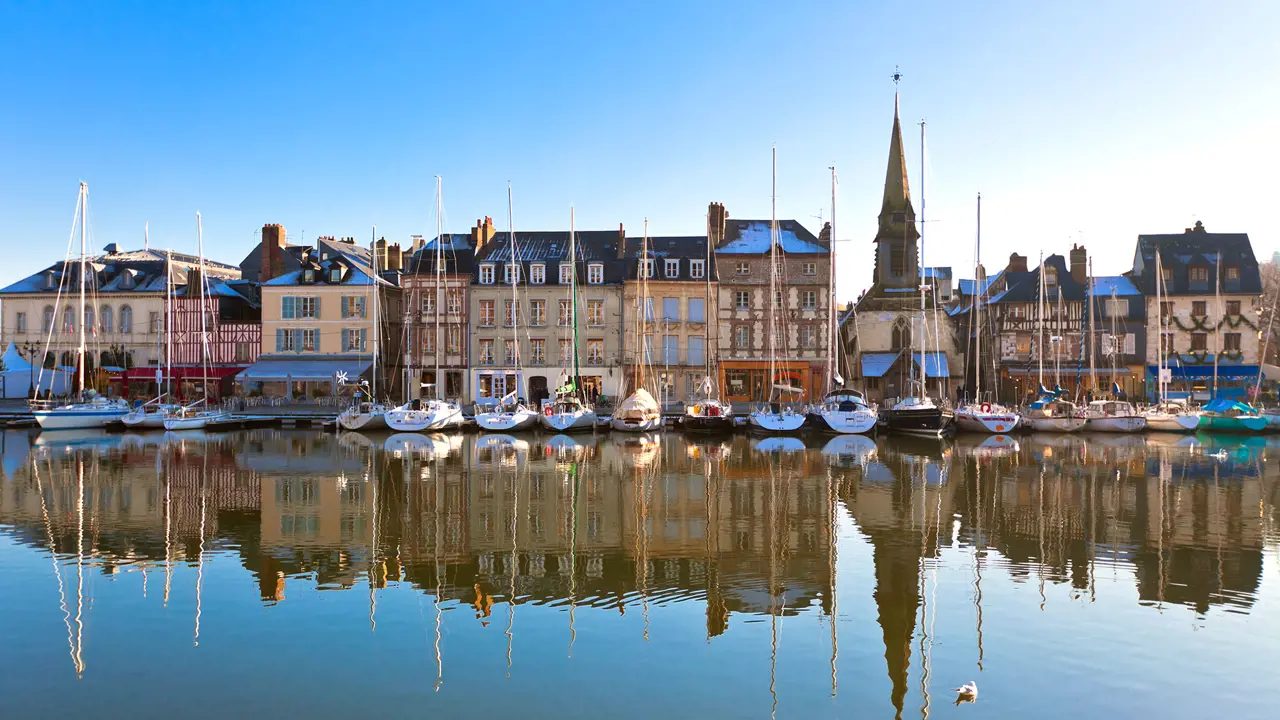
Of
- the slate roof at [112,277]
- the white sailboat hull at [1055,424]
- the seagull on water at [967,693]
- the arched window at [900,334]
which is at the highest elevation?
the slate roof at [112,277]

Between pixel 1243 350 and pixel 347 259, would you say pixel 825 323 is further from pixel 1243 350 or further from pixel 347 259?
pixel 347 259

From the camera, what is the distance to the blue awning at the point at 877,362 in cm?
5203

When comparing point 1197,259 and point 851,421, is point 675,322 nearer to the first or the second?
point 851,421

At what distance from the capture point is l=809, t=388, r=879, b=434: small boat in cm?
3953

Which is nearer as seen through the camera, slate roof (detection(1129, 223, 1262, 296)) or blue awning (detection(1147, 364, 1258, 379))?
blue awning (detection(1147, 364, 1258, 379))

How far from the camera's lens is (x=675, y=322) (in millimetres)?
52062

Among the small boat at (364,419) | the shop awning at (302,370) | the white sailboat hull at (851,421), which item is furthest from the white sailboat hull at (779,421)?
the shop awning at (302,370)

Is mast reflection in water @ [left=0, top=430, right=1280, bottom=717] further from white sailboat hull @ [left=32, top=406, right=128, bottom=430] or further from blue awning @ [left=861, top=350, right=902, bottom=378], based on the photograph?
blue awning @ [left=861, top=350, right=902, bottom=378]

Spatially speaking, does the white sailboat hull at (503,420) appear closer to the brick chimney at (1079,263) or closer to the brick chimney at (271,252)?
the brick chimney at (271,252)

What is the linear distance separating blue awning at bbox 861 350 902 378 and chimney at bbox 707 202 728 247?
1142cm

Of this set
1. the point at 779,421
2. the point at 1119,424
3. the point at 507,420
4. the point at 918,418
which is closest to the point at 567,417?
the point at 507,420

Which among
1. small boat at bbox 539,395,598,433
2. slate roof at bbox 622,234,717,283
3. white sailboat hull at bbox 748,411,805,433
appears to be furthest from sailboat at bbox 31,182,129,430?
white sailboat hull at bbox 748,411,805,433

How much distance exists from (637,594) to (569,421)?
28473 mm

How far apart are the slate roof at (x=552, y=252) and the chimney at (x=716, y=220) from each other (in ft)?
18.8
